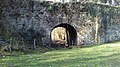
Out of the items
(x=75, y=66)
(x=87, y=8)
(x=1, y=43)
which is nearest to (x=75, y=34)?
(x=87, y=8)

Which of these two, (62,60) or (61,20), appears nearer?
(62,60)

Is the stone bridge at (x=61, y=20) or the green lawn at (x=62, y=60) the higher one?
the stone bridge at (x=61, y=20)

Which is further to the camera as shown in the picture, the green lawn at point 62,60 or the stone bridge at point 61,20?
the stone bridge at point 61,20

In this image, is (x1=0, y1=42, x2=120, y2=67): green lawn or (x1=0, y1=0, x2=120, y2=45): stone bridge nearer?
(x1=0, y1=42, x2=120, y2=67): green lawn

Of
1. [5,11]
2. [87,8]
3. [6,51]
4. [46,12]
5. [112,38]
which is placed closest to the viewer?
[6,51]

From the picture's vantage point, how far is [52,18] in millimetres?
32125

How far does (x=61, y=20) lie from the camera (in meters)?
32.7

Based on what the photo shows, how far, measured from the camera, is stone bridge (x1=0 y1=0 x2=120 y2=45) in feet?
99.3

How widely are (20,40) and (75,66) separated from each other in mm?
13216

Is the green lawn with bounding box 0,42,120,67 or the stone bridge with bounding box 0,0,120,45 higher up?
the stone bridge with bounding box 0,0,120,45

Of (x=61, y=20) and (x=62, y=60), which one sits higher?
(x=61, y=20)

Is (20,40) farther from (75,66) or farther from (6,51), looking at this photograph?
(75,66)

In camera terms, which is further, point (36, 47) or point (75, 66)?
point (36, 47)

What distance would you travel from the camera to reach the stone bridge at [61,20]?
3027 cm
